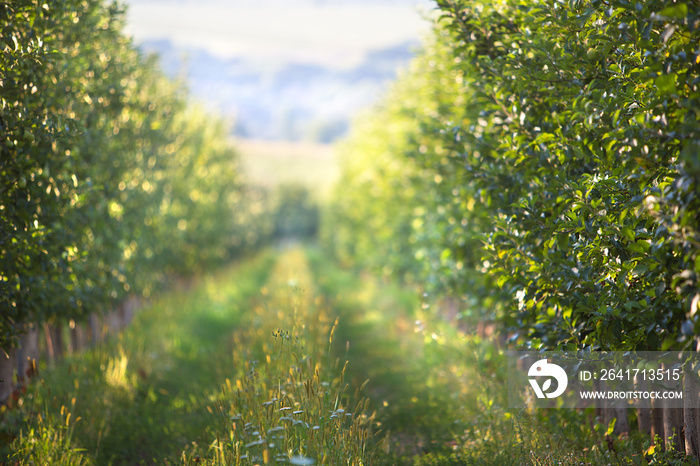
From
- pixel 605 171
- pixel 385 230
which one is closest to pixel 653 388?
pixel 605 171

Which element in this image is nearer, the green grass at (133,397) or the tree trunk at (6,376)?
the green grass at (133,397)

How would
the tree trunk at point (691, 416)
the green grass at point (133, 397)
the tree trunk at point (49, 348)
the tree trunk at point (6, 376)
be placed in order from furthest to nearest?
the tree trunk at point (49, 348)
the tree trunk at point (6, 376)
the green grass at point (133, 397)
the tree trunk at point (691, 416)

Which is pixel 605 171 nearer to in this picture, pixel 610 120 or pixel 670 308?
pixel 610 120

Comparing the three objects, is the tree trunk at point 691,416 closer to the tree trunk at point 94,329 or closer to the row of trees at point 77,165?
the row of trees at point 77,165

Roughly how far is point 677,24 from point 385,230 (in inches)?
466

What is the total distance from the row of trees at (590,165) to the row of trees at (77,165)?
14.5 feet

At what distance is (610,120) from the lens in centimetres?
394

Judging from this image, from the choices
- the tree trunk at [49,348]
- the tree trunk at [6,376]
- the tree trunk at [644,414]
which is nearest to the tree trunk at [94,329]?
the tree trunk at [49,348]

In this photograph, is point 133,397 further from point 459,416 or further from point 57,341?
point 459,416

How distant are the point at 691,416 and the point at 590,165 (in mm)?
2345

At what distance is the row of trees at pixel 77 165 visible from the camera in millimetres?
4805

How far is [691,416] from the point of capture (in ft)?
12.7

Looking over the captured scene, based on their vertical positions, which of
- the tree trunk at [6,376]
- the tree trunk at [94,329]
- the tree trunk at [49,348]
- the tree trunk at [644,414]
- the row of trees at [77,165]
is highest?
the row of trees at [77,165]

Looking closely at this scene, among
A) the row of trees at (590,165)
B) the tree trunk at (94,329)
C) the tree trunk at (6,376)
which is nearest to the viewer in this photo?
the row of trees at (590,165)
